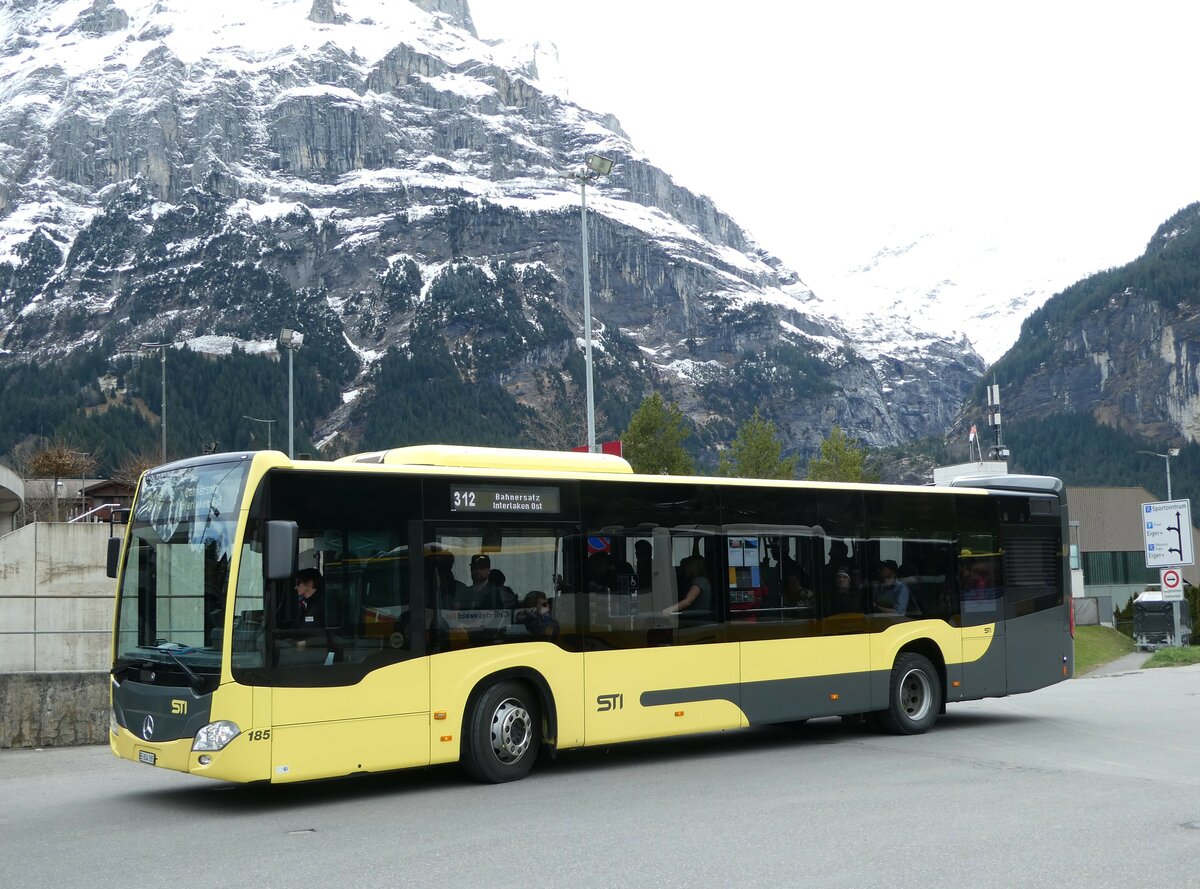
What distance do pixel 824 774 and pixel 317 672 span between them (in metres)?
4.55

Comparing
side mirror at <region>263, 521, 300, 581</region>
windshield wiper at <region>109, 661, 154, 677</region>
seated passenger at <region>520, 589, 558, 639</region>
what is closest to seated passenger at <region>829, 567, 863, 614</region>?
seated passenger at <region>520, 589, 558, 639</region>

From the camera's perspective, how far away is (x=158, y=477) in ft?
36.3

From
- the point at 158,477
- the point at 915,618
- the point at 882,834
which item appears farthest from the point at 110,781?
the point at 915,618

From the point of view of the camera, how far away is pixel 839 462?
2178 inches

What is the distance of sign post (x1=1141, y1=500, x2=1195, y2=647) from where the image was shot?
98.9 feet

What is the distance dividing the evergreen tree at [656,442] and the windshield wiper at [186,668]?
3131 cm

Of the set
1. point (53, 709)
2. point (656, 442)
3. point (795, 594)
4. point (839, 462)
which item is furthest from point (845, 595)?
point (839, 462)

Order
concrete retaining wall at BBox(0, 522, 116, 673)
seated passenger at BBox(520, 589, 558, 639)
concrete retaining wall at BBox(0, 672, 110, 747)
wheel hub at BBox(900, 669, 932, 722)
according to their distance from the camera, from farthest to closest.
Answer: concrete retaining wall at BBox(0, 522, 116, 673) → concrete retaining wall at BBox(0, 672, 110, 747) → wheel hub at BBox(900, 669, 932, 722) → seated passenger at BBox(520, 589, 558, 639)

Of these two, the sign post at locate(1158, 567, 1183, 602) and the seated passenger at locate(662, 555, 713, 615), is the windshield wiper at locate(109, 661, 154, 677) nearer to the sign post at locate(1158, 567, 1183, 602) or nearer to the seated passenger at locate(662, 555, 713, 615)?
the seated passenger at locate(662, 555, 713, 615)

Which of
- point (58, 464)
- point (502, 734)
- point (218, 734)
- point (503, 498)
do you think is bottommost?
point (502, 734)

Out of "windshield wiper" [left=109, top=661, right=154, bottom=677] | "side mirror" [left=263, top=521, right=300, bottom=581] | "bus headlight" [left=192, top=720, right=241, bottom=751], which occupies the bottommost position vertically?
"bus headlight" [left=192, top=720, right=241, bottom=751]

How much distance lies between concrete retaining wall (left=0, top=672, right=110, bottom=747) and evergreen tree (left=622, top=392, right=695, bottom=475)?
26795 mm

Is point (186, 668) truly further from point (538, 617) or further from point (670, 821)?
point (670, 821)

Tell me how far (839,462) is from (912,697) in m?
41.1
